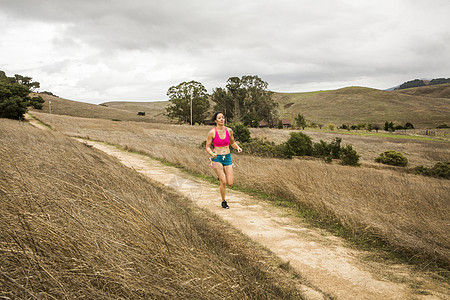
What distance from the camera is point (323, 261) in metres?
3.53

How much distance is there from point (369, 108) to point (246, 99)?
59.6m

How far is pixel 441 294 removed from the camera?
2.86m

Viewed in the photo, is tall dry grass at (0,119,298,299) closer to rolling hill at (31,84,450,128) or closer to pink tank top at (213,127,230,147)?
pink tank top at (213,127,230,147)

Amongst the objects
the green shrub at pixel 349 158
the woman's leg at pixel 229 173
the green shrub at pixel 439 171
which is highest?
the woman's leg at pixel 229 173

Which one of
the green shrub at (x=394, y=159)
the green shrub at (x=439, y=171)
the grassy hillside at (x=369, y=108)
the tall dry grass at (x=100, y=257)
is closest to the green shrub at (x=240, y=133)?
the green shrub at (x=439, y=171)

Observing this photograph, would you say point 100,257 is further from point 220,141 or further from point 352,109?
point 352,109

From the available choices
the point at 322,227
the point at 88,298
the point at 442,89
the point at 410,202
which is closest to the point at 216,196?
the point at 322,227

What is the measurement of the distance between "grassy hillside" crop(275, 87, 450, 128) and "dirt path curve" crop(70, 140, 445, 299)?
8753cm

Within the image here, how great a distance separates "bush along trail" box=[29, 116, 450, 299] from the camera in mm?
2869

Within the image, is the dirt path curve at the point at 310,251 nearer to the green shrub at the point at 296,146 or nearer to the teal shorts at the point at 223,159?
the teal shorts at the point at 223,159

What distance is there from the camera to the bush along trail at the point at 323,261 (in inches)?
113

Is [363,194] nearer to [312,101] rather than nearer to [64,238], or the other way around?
[64,238]

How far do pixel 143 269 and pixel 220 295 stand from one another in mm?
566

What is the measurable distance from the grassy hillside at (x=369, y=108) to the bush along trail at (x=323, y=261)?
87.8m
